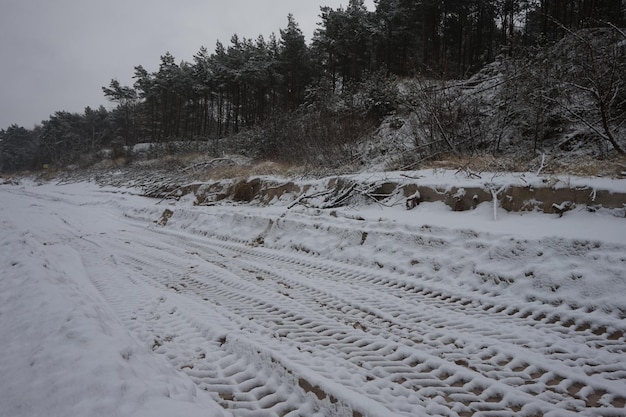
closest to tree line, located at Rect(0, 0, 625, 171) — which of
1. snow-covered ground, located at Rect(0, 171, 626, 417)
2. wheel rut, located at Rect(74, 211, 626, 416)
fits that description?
snow-covered ground, located at Rect(0, 171, 626, 417)

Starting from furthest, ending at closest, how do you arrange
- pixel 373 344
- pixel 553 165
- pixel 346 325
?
pixel 553 165 → pixel 346 325 → pixel 373 344

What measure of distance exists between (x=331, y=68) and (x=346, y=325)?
94.8 feet

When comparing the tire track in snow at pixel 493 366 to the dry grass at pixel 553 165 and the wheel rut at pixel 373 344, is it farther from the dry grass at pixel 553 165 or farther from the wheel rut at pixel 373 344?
the dry grass at pixel 553 165

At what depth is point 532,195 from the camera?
16.3 feet

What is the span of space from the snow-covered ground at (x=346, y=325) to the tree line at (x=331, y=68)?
6.79 m

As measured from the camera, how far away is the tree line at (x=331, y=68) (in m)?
14.6

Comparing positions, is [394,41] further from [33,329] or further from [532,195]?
[33,329]

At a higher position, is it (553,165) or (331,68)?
(331,68)

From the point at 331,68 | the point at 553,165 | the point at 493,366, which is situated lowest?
the point at 493,366

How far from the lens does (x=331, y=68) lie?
28500 millimetres

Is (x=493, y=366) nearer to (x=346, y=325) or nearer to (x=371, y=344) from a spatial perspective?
(x=371, y=344)

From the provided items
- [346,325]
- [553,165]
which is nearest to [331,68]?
[553,165]

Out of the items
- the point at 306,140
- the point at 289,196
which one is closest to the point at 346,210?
the point at 289,196

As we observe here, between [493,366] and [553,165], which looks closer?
[493,366]
